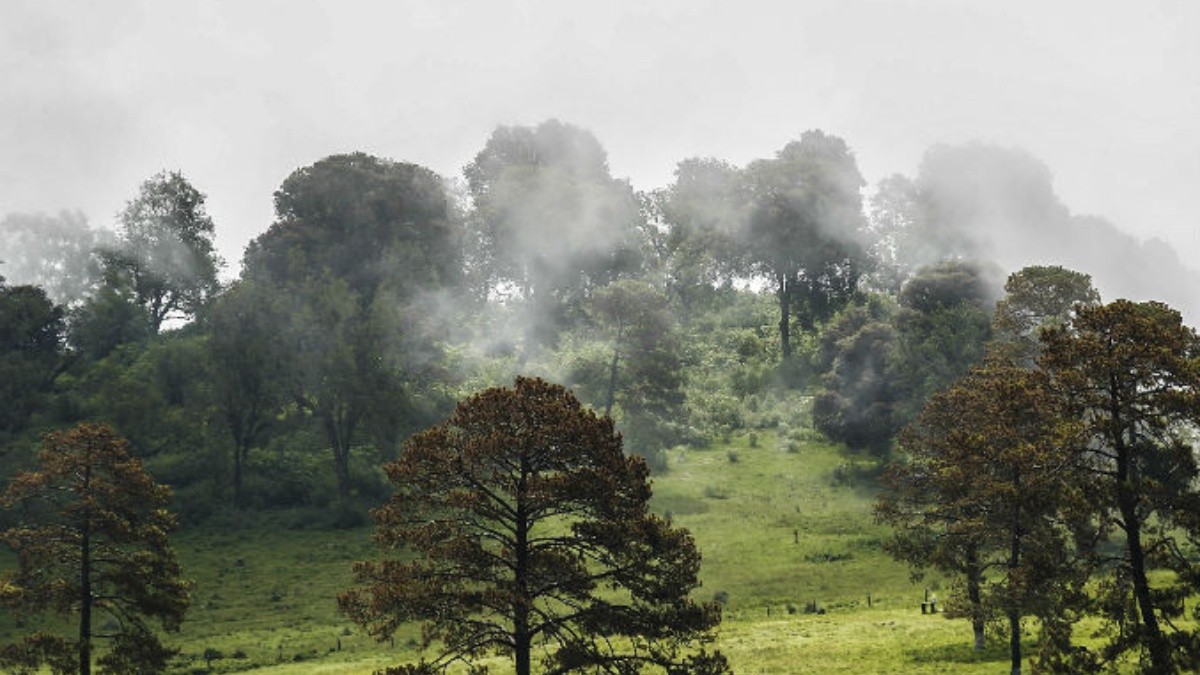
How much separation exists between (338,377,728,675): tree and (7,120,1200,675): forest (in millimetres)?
111

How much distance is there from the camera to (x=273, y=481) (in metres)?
70.2

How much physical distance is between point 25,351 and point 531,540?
72.6 metres

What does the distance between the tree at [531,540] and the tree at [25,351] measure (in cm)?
6410

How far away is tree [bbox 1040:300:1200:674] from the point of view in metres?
20.7

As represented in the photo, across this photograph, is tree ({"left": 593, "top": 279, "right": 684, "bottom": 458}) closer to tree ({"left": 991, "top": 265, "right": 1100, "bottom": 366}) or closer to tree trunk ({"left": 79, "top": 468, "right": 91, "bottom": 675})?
tree ({"left": 991, "top": 265, "right": 1100, "bottom": 366})

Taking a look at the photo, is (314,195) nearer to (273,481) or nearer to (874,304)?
(273,481)

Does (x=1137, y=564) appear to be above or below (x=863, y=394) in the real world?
below

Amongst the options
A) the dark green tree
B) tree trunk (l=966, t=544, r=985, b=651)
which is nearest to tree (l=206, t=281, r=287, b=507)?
the dark green tree

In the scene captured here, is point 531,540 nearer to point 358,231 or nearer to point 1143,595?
point 1143,595

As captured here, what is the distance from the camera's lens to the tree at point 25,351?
70.9 metres

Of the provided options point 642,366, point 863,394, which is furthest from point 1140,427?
point 863,394

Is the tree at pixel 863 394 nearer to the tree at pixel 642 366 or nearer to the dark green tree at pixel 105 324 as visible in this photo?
the tree at pixel 642 366

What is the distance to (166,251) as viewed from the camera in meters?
93.0

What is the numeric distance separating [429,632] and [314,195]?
7782 cm
